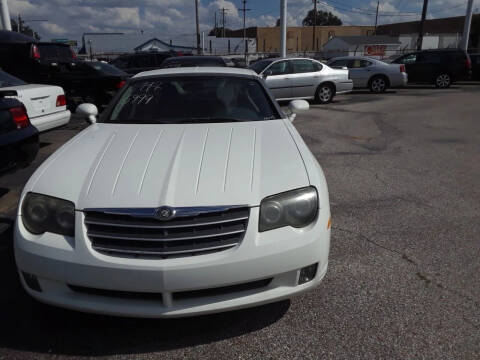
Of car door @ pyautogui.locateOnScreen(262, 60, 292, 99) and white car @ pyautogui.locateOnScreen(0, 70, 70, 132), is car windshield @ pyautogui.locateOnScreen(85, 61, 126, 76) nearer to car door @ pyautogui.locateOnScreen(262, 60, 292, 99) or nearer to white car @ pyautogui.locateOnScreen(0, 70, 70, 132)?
white car @ pyautogui.locateOnScreen(0, 70, 70, 132)

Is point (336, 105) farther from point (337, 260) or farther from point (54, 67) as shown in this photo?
point (337, 260)

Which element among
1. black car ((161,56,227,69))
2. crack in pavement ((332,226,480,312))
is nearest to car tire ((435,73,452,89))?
black car ((161,56,227,69))

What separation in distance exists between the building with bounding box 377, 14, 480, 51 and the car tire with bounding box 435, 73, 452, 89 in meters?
29.9

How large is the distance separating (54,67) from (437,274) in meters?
10.2

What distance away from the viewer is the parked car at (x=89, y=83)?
993 centimetres

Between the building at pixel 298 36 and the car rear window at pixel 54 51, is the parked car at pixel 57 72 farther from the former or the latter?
the building at pixel 298 36

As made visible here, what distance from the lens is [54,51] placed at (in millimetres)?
10594

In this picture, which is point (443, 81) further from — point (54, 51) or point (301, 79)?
point (54, 51)

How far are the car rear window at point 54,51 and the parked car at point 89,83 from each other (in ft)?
2.72

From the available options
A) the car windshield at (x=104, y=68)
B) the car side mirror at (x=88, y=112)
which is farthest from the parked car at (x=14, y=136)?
the car windshield at (x=104, y=68)

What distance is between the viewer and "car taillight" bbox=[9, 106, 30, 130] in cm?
427

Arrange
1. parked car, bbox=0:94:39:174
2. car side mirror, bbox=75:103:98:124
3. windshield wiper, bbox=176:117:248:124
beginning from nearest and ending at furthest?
windshield wiper, bbox=176:117:248:124 < car side mirror, bbox=75:103:98:124 < parked car, bbox=0:94:39:174

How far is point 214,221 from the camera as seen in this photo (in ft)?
6.61

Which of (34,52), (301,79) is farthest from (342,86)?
(34,52)
